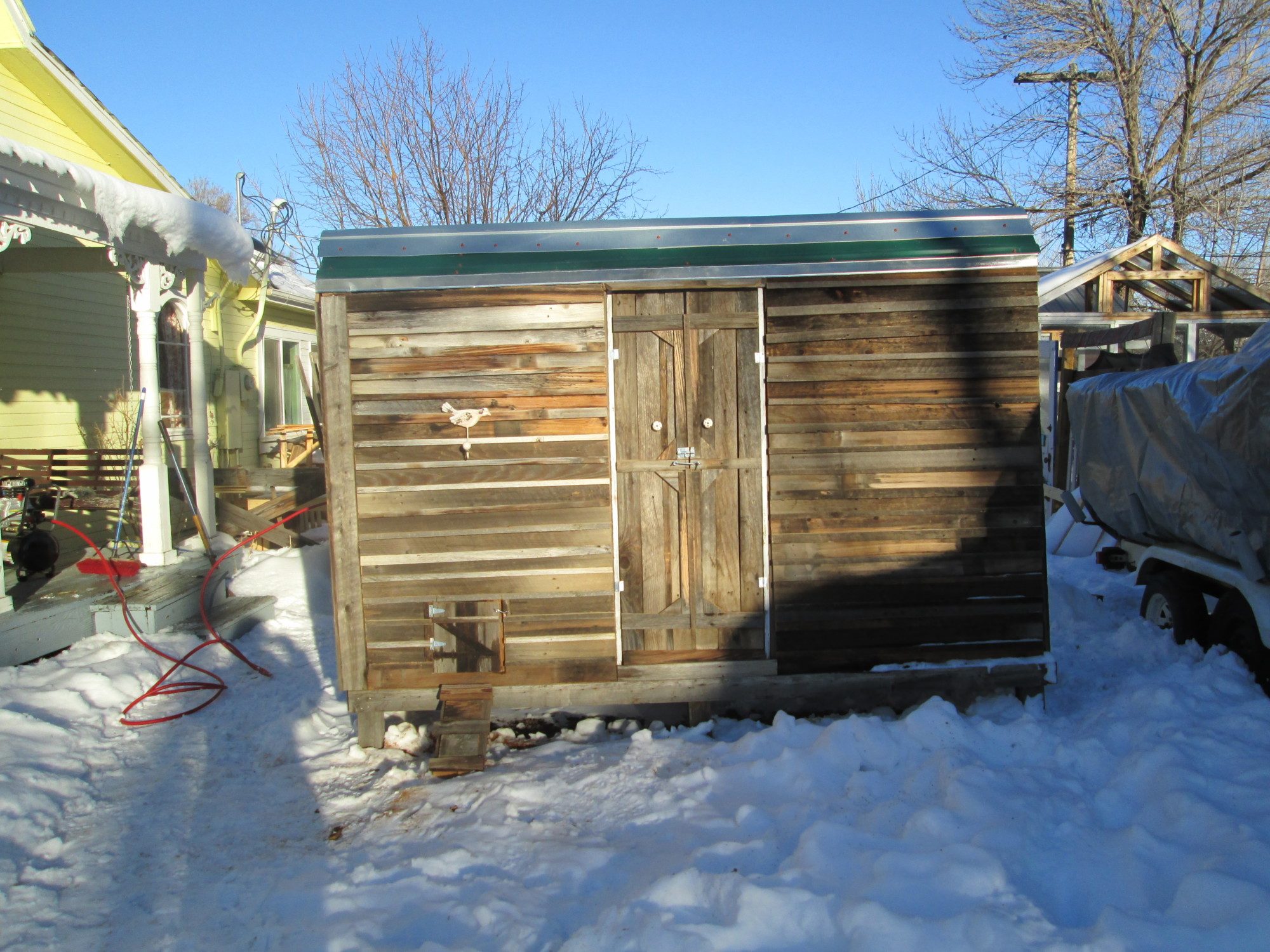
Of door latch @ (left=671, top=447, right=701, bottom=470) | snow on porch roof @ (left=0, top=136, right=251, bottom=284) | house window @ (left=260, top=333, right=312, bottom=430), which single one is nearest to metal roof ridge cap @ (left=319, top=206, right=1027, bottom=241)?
door latch @ (left=671, top=447, right=701, bottom=470)

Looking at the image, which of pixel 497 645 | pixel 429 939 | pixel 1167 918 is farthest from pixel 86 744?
pixel 1167 918

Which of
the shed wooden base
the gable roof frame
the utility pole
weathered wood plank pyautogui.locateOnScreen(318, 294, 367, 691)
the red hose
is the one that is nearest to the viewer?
weathered wood plank pyautogui.locateOnScreen(318, 294, 367, 691)

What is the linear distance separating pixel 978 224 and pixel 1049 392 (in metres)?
5.94

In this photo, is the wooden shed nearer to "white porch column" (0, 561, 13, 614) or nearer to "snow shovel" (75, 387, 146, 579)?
"white porch column" (0, 561, 13, 614)

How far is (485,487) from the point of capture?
4988 millimetres

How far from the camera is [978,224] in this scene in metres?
4.95

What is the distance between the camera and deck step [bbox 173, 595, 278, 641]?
6.78 meters

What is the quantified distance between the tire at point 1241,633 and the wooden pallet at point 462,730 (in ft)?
14.0

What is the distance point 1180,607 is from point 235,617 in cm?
708

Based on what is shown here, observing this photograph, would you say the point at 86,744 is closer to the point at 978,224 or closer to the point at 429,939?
the point at 429,939

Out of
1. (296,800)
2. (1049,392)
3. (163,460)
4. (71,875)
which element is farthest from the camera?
(1049,392)

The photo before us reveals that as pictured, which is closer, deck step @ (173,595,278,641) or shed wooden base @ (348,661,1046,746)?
shed wooden base @ (348,661,1046,746)

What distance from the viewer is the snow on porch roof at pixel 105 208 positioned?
6.34 meters

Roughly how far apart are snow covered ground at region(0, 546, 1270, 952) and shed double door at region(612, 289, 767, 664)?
0.80 meters
